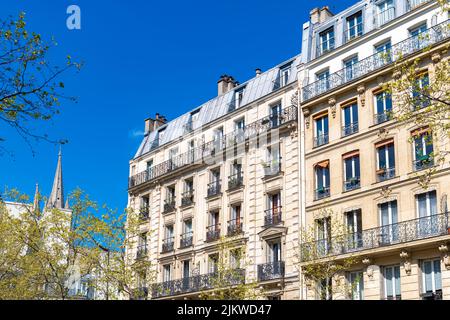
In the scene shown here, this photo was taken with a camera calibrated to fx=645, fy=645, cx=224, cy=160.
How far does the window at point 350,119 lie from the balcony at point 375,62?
3.78 feet

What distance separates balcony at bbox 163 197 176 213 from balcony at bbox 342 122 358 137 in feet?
43.3

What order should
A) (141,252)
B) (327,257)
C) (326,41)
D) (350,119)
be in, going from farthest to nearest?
1. (141,252)
2. (326,41)
3. (350,119)
4. (327,257)

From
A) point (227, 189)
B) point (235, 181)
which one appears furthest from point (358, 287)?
point (227, 189)

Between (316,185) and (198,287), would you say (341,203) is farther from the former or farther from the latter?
(198,287)

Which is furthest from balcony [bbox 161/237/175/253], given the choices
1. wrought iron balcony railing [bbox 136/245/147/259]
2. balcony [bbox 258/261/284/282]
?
balcony [bbox 258/261/284/282]

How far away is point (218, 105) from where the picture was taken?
1558 inches

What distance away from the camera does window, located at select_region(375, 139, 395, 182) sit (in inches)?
1089

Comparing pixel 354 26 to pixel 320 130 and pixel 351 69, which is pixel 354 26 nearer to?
pixel 351 69

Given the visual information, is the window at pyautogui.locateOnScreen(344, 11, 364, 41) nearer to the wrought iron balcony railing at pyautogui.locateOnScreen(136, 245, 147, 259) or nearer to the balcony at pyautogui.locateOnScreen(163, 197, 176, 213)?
the balcony at pyautogui.locateOnScreen(163, 197, 176, 213)

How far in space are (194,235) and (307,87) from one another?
1088 cm

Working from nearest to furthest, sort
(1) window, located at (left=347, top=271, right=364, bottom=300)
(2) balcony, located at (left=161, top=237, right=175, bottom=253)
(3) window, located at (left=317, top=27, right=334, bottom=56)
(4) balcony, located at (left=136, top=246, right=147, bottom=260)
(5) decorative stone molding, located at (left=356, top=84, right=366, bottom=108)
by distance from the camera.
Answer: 1. (1) window, located at (left=347, top=271, right=364, bottom=300)
2. (5) decorative stone molding, located at (left=356, top=84, right=366, bottom=108)
3. (3) window, located at (left=317, top=27, right=334, bottom=56)
4. (2) balcony, located at (left=161, top=237, right=175, bottom=253)
5. (4) balcony, located at (left=136, top=246, right=147, bottom=260)

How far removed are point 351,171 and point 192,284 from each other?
1169 centimetres

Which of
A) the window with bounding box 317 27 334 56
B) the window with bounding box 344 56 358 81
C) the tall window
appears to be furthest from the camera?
the window with bounding box 317 27 334 56
